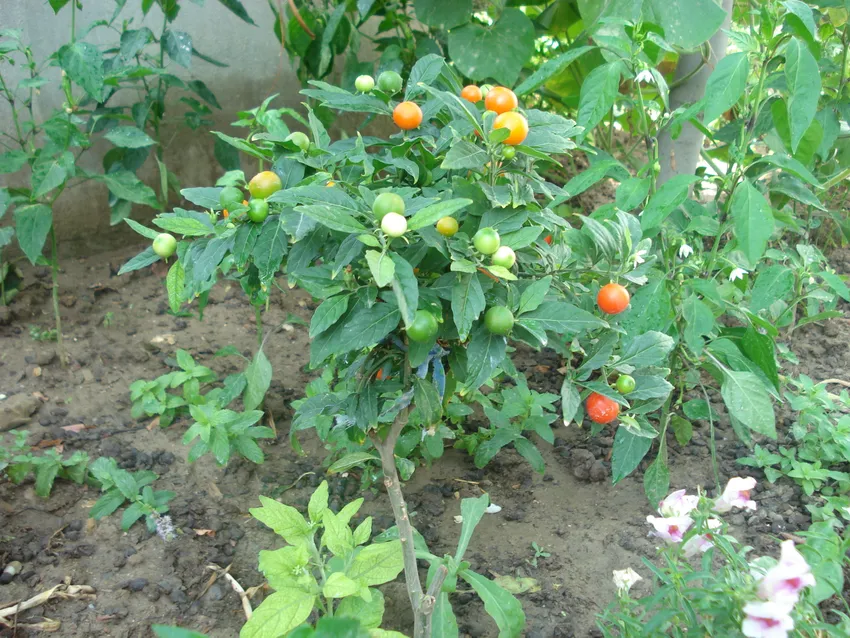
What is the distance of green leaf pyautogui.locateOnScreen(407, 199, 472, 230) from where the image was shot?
841mm

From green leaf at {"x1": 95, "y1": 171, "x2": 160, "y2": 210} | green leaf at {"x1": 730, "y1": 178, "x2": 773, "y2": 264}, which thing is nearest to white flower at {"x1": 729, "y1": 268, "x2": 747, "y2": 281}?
green leaf at {"x1": 730, "y1": 178, "x2": 773, "y2": 264}

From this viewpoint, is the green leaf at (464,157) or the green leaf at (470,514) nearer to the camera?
the green leaf at (464,157)

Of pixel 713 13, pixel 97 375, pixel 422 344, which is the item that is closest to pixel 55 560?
pixel 97 375

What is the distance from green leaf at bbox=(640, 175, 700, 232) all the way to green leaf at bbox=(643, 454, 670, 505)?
0.52m

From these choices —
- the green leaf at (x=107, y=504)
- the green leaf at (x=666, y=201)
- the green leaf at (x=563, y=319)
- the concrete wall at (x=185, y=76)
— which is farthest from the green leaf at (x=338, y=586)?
the concrete wall at (x=185, y=76)

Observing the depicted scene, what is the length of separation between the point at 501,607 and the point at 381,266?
72cm

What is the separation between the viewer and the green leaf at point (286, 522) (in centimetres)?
122

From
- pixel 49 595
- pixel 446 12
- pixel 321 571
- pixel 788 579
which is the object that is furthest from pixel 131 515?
pixel 446 12

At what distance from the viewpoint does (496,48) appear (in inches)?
83.7

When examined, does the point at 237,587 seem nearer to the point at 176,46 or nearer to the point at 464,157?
the point at 464,157

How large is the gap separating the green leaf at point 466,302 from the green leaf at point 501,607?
1.91ft

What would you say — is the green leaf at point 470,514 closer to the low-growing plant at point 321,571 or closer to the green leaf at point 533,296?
the low-growing plant at point 321,571

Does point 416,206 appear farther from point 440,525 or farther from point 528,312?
point 440,525

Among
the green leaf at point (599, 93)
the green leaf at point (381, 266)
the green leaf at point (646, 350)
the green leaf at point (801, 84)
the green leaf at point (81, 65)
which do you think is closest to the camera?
the green leaf at point (381, 266)
